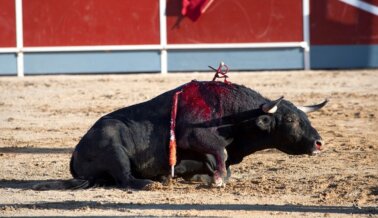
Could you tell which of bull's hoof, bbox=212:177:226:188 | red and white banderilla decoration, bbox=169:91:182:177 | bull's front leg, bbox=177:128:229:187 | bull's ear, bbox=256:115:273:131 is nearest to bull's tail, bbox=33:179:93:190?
red and white banderilla decoration, bbox=169:91:182:177

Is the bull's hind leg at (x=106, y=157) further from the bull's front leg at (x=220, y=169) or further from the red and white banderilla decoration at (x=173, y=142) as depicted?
the bull's front leg at (x=220, y=169)

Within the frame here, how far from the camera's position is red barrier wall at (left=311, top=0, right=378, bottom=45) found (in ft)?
60.6

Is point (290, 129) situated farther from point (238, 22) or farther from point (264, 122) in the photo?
point (238, 22)

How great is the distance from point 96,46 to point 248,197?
10851mm

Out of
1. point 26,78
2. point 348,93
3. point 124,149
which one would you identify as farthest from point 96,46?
point 124,149

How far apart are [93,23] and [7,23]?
1385mm

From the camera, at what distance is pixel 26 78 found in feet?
58.3

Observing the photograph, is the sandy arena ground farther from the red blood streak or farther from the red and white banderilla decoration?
the red blood streak

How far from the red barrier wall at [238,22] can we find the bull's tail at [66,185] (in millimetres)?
10190

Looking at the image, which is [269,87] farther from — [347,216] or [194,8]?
[347,216]

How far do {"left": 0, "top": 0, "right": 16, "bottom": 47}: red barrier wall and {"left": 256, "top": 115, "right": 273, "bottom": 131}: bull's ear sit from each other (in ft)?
34.7

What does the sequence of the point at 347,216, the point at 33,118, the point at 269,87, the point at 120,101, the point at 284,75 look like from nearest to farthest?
the point at 347,216 < the point at 33,118 < the point at 120,101 < the point at 269,87 < the point at 284,75

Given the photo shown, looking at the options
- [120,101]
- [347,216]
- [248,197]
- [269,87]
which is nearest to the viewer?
[347,216]

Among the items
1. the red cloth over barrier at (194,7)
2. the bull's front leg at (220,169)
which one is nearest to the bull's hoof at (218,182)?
the bull's front leg at (220,169)
